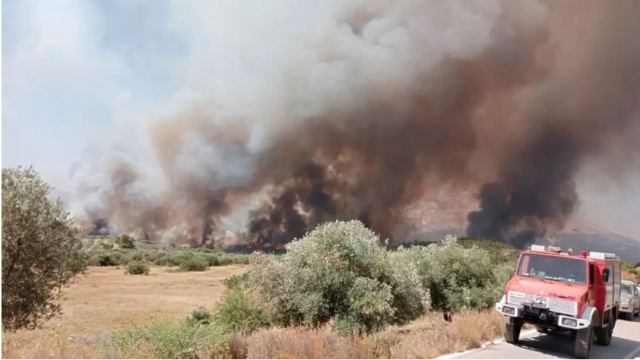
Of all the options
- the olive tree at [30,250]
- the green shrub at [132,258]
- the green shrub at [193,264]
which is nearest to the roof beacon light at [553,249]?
the olive tree at [30,250]

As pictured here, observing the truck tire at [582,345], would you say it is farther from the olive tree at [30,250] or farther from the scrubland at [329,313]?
the olive tree at [30,250]

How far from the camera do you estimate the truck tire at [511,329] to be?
12.2 metres

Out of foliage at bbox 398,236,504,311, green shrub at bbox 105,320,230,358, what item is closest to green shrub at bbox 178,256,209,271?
foliage at bbox 398,236,504,311

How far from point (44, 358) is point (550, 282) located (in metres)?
10.8

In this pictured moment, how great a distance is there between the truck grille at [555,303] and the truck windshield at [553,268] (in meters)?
0.93

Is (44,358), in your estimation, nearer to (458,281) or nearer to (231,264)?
(458,281)

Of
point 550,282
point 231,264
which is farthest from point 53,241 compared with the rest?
point 231,264

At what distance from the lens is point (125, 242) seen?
10512cm

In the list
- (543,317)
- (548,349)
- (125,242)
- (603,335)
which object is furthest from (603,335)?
(125,242)

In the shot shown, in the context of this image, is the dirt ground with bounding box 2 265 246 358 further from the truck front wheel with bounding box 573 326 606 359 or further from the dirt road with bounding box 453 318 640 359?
the truck front wheel with bounding box 573 326 606 359

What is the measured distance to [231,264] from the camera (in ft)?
272

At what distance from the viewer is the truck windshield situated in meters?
Answer: 12.3

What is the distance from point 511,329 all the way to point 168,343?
7.91 meters

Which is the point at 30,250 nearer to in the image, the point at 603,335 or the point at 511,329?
the point at 511,329
